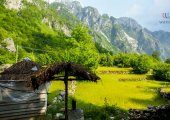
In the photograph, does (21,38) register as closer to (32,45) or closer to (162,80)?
(32,45)

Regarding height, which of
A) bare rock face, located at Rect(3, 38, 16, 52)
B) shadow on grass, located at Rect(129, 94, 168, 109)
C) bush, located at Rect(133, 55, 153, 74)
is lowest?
shadow on grass, located at Rect(129, 94, 168, 109)

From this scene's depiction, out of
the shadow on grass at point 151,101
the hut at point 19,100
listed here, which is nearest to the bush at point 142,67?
the shadow on grass at point 151,101

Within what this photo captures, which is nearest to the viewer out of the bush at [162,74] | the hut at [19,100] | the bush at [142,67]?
the hut at [19,100]

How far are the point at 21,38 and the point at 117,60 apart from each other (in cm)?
8829

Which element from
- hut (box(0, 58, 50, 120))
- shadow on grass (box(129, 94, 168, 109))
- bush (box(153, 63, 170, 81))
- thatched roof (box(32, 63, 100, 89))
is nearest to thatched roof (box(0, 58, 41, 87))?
hut (box(0, 58, 50, 120))

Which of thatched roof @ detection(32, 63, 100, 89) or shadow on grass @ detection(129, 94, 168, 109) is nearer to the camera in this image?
thatched roof @ detection(32, 63, 100, 89)

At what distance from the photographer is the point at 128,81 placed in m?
69.4

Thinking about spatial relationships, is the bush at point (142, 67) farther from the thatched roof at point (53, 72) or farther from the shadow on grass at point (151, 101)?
the thatched roof at point (53, 72)

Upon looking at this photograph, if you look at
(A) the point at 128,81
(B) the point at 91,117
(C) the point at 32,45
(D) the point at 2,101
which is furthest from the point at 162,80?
(C) the point at 32,45

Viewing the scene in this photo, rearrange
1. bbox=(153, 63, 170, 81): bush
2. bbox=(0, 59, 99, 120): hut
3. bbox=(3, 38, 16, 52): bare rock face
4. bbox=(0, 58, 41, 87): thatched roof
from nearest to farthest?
bbox=(0, 59, 99, 120): hut < bbox=(0, 58, 41, 87): thatched roof < bbox=(153, 63, 170, 81): bush < bbox=(3, 38, 16, 52): bare rock face

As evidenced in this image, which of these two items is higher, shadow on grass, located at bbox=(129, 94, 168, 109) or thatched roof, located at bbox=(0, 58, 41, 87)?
thatched roof, located at bbox=(0, 58, 41, 87)

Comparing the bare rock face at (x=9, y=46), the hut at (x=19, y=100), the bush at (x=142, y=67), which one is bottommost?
the hut at (x=19, y=100)

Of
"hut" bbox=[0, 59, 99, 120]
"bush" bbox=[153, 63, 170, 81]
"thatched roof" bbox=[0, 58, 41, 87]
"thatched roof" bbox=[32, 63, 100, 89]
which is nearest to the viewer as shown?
"thatched roof" bbox=[32, 63, 100, 89]

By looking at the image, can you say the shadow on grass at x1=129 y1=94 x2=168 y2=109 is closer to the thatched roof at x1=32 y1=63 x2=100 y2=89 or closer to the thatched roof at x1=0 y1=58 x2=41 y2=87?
the thatched roof at x1=0 y1=58 x2=41 y2=87
